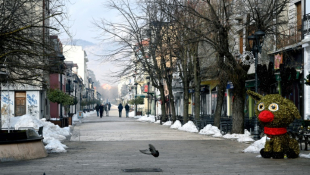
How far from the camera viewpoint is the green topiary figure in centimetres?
1365

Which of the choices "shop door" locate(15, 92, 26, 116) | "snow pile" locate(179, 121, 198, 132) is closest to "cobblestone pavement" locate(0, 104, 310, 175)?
"snow pile" locate(179, 121, 198, 132)

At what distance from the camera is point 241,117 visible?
917 inches

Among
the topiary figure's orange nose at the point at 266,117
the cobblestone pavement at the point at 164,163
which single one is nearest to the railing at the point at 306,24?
the cobblestone pavement at the point at 164,163

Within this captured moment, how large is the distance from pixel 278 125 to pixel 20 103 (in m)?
38.4

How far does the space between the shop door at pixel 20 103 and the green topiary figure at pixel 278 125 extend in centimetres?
3794

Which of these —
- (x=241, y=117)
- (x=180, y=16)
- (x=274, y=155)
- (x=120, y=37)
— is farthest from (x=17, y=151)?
(x=120, y=37)

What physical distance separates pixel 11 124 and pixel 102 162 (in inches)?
538

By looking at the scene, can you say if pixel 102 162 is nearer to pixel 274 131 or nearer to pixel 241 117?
pixel 274 131

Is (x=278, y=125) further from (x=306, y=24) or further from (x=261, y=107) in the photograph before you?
(x=306, y=24)

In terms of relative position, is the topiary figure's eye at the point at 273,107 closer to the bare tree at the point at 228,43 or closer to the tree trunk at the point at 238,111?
the bare tree at the point at 228,43

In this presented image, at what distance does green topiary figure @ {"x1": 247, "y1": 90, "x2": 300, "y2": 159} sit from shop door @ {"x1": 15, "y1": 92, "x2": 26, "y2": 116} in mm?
37940

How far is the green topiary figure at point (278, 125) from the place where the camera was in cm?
1365

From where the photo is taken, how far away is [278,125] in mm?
13734

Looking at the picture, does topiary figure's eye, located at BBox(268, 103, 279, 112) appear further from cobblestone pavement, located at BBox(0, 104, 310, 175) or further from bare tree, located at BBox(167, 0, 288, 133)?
bare tree, located at BBox(167, 0, 288, 133)
